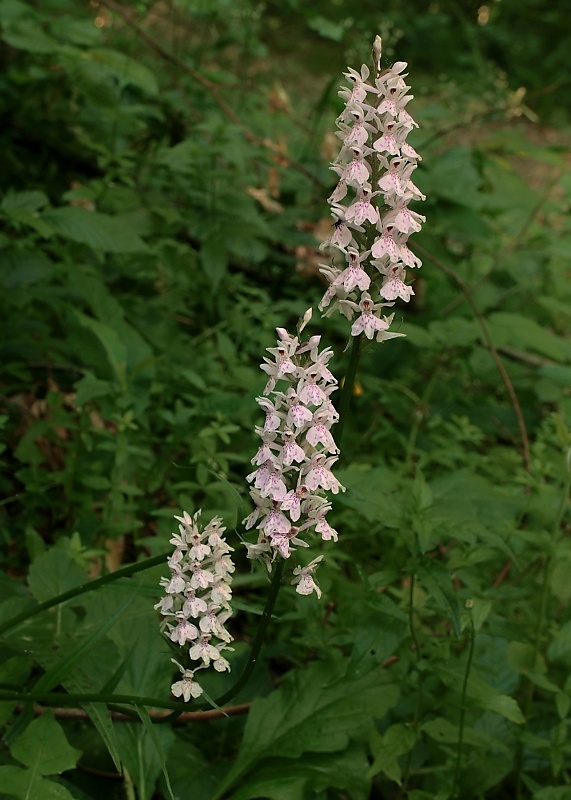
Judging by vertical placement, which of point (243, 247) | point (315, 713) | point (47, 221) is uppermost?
point (243, 247)

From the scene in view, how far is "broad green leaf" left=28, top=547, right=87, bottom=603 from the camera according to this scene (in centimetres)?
215

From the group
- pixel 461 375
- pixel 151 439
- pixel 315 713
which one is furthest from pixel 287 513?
pixel 461 375

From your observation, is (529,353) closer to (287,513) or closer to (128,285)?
(128,285)

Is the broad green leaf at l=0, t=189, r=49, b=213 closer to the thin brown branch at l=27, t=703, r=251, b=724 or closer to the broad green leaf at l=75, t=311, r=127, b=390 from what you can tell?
the broad green leaf at l=75, t=311, r=127, b=390

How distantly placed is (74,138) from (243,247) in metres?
1.39

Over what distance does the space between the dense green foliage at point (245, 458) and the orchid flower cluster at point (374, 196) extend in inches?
17.4

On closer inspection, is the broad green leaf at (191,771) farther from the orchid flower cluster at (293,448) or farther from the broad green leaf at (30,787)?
the orchid flower cluster at (293,448)

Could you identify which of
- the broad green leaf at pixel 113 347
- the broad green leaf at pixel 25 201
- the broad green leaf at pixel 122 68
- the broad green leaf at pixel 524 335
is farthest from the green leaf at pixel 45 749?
the broad green leaf at pixel 122 68

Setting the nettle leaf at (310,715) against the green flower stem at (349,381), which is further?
the nettle leaf at (310,715)

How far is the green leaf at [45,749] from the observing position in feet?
5.92

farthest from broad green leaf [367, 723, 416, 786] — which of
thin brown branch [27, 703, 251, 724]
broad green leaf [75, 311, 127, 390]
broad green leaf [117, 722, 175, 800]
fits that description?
broad green leaf [75, 311, 127, 390]

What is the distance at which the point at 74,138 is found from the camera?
177 inches

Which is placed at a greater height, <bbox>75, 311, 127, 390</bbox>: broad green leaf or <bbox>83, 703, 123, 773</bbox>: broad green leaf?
<bbox>75, 311, 127, 390</bbox>: broad green leaf

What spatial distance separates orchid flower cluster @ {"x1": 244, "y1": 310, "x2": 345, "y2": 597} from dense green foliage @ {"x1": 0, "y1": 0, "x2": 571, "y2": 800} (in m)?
0.19
